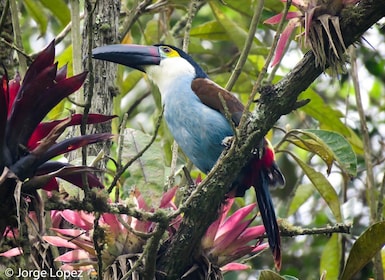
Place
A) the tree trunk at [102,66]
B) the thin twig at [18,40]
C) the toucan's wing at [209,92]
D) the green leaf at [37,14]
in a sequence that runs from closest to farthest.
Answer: the thin twig at [18,40] < the tree trunk at [102,66] < the toucan's wing at [209,92] < the green leaf at [37,14]

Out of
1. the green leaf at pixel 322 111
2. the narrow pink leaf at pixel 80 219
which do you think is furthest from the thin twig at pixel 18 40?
the green leaf at pixel 322 111

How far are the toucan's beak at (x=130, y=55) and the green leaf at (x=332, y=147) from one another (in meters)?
0.63

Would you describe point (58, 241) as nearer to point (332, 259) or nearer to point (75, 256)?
point (75, 256)

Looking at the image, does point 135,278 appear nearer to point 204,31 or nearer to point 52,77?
point 52,77

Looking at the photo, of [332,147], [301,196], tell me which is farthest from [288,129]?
[301,196]

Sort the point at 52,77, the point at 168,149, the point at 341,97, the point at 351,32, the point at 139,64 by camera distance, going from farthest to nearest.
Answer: the point at 341,97, the point at 168,149, the point at 139,64, the point at 351,32, the point at 52,77

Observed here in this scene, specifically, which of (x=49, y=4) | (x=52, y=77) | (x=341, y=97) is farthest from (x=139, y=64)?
(x=341, y=97)

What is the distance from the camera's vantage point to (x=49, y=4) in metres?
3.43

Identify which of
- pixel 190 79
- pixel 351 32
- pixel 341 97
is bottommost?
pixel 341 97

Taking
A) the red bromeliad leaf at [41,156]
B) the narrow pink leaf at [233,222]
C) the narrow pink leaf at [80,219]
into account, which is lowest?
the narrow pink leaf at [233,222]

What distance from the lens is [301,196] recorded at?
3.86 metres

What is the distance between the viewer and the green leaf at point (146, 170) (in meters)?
2.21

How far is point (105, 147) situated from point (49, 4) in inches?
43.5

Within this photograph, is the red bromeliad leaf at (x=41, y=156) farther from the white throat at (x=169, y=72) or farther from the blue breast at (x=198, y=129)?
the white throat at (x=169, y=72)
